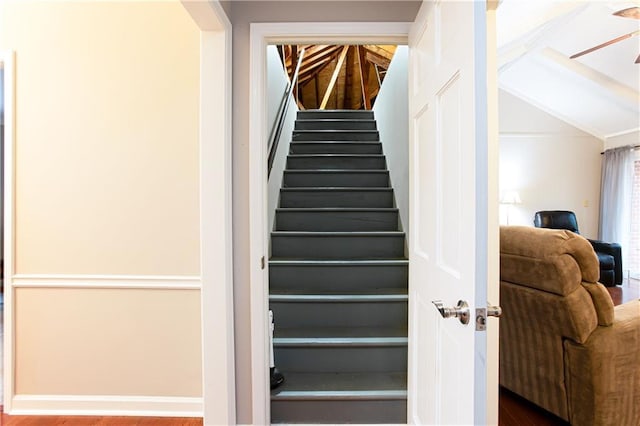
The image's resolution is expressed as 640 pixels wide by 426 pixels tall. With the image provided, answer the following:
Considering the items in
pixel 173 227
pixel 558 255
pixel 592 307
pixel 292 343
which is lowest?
pixel 292 343

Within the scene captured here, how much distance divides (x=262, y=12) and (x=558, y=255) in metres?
1.82

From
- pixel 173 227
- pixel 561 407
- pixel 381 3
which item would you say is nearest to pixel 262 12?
pixel 381 3

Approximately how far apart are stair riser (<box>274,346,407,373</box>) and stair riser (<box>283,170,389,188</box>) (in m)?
1.78

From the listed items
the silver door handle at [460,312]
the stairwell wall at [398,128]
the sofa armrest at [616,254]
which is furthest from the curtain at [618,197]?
the silver door handle at [460,312]

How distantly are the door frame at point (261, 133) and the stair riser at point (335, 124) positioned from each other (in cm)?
268

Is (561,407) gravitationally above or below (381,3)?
below

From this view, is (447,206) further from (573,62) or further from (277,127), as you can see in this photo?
(573,62)

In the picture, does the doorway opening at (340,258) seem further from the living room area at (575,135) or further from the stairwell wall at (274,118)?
the living room area at (575,135)

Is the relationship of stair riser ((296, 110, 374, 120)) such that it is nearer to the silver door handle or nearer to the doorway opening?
the doorway opening

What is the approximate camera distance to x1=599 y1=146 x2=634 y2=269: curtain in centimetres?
536

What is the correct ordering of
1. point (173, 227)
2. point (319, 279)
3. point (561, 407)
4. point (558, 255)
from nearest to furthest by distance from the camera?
point (558, 255)
point (561, 407)
point (173, 227)
point (319, 279)

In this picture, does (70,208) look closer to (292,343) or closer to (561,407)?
(292,343)

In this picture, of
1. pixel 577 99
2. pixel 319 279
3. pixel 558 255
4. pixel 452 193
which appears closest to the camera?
pixel 452 193

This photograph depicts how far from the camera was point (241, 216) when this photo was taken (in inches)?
62.9
